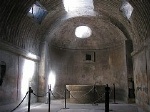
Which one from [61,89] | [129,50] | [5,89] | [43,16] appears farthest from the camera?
[61,89]

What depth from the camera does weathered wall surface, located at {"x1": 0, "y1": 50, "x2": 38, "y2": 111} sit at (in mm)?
9758

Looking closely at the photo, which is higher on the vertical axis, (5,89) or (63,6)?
(63,6)

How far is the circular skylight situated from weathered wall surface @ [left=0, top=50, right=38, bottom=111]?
21.0ft

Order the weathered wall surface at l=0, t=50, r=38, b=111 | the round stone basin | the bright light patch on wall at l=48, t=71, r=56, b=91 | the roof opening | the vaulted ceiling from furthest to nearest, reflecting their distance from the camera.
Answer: the bright light patch on wall at l=48, t=71, r=56, b=91 < the round stone basin < the roof opening < the vaulted ceiling < the weathered wall surface at l=0, t=50, r=38, b=111

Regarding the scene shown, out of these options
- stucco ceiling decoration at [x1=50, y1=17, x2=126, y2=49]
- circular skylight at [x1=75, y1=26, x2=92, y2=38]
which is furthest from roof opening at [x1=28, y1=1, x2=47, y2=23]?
circular skylight at [x1=75, y1=26, x2=92, y2=38]

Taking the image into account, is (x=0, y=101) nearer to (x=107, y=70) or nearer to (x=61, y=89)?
(x=61, y=89)

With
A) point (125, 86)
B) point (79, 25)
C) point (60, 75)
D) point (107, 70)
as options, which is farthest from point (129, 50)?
point (60, 75)

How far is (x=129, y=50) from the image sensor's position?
15.0 metres

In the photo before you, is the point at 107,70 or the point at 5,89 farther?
the point at 107,70

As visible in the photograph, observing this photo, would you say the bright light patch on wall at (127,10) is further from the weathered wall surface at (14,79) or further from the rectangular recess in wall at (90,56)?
the weathered wall surface at (14,79)

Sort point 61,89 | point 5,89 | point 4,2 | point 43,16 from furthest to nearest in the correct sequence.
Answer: point 61,89
point 43,16
point 5,89
point 4,2

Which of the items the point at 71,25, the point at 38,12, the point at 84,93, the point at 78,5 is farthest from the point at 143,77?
the point at 71,25

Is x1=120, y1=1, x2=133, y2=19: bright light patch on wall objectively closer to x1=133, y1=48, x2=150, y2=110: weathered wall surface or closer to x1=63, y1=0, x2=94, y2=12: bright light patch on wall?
x1=63, y1=0, x2=94, y2=12: bright light patch on wall

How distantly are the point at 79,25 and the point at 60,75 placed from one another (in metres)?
4.36
